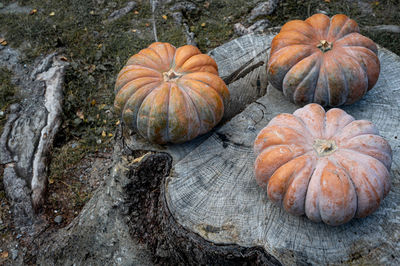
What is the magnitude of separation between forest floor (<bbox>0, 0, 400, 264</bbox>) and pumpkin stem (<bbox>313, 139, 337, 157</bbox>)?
3.00m

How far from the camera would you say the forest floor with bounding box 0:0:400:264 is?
4.82 meters

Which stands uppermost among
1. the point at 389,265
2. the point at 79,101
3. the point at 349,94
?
the point at 349,94

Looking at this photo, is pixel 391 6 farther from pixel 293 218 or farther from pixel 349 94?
pixel 293 218

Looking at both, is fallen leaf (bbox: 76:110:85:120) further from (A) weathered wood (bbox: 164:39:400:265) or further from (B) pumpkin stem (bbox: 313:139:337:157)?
(B) pumpkin stem (bbox: 313:139:337:157)

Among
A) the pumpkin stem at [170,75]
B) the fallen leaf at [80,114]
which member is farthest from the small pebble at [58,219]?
the pumpkin stem at [170,75]

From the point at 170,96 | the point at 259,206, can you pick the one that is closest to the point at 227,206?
the point at 259,206

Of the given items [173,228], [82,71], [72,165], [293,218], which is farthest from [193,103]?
[82,71]

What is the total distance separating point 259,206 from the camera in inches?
105

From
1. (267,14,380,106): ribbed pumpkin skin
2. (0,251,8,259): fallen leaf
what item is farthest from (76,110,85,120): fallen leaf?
(267,14,380,106): ribbed pumpkin skin

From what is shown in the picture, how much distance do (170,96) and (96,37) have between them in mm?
3735

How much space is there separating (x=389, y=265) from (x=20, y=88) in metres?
5.18

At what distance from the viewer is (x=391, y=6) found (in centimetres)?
618

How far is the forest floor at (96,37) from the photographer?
190 inches

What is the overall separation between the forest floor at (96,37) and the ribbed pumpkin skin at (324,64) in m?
2.57
